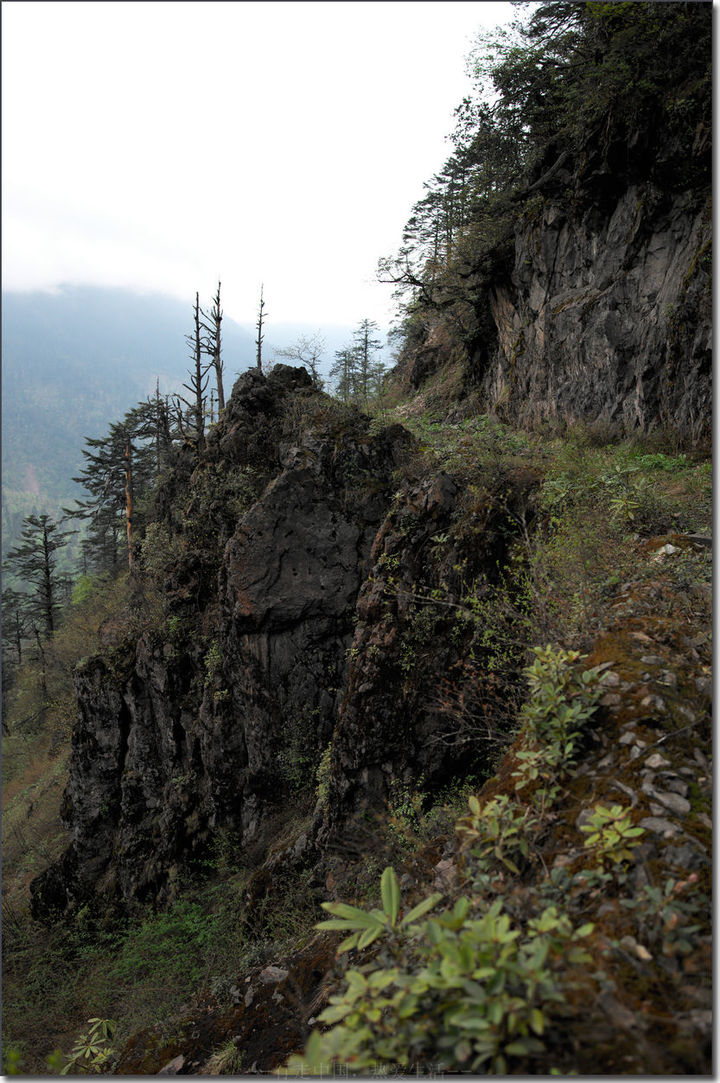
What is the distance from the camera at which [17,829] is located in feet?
57.0

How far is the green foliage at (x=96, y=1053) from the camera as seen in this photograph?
590cm

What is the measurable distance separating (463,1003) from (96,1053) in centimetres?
892

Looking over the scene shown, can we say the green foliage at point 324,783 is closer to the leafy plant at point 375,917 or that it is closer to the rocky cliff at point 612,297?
the leafy plant at point 375,917

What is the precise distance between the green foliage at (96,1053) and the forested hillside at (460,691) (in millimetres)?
77

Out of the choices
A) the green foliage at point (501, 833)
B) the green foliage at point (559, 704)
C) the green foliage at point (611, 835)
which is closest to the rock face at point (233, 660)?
the green foliage at point (559, 704)

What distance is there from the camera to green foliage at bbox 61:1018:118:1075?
19.4 feet

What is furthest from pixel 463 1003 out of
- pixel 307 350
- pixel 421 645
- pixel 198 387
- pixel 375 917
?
pixel 198 387

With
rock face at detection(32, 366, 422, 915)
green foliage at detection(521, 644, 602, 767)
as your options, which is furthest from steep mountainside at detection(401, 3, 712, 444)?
green foliage at detection(521, 644, 602, 767)

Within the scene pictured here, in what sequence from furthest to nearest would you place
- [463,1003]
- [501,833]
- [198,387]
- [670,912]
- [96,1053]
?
[198,387] < [96,1053] < [501,833] < [670,912] < [463,1003]

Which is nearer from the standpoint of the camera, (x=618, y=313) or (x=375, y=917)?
(x=375, y=917)

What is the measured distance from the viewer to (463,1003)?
1.76 metres

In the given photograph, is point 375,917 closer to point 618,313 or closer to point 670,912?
point 670,912

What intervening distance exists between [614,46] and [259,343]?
1790 centimetres

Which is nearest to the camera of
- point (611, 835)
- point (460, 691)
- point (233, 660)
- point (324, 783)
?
point (611, 835)
